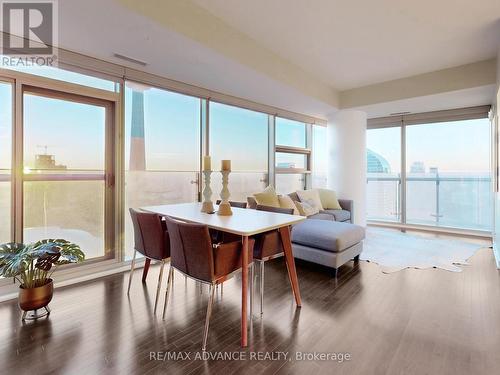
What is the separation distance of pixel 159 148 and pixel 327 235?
2.50m

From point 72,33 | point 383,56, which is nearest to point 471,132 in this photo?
point 383,56

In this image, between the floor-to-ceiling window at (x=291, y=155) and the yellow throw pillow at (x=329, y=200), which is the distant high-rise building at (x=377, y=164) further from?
the yellow throw pillow at (x=329, y=200)

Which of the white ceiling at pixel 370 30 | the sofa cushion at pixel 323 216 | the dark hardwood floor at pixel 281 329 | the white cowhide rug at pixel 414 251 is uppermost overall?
the white ceiling at pixel 370 30

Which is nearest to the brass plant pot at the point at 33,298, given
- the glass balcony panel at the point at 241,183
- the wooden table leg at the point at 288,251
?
the wooden table leg at the point at 288,251

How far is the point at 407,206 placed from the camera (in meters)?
6.23

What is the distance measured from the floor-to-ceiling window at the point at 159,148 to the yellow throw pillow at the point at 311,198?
1.94 m

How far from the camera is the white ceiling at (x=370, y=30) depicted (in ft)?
8.77

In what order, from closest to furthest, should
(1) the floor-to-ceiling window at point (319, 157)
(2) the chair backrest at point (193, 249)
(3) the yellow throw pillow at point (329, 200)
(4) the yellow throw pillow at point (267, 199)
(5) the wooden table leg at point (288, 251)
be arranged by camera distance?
(2) the chair backrest at point (193, 249), (5) the wooden table leg at point (288, 251), (4) the yellow throw pillow at point (267, 199), (3) the yellow throw pillow at point (329, 200), (1) the floor-to-ceiling window at point (319, 157)

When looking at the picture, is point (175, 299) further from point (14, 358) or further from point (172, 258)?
point (14, 358)

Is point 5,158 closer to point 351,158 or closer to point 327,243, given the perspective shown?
point 327,243

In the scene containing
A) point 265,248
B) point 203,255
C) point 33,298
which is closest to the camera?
point 203,255

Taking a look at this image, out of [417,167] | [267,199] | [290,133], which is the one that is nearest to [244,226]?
[267,199]

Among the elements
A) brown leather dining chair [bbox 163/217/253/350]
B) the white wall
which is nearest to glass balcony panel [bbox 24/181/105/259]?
brown leather dining chair [bbox 163/217/253/350]

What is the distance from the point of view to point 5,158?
8.60 feet
